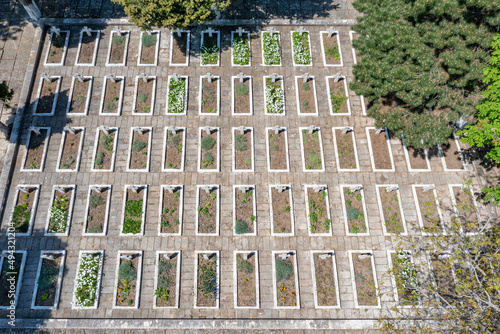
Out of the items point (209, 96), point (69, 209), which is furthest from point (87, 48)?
point (69, 209)

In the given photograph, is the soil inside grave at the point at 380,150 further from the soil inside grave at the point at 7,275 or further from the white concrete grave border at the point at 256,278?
the soil inside grave at the point at 7,275

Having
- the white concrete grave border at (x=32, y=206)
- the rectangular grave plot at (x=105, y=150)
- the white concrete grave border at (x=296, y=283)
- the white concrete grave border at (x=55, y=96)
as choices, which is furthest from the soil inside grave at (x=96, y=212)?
the white concrete grave border at (x=296, y=283)

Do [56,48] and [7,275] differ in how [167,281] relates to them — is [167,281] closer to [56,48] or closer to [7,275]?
[7,275]

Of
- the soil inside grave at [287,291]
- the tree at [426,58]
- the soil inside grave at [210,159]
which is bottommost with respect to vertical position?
the soil inside grave at [287,291]

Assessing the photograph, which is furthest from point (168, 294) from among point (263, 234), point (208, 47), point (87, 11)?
point (87, 11)

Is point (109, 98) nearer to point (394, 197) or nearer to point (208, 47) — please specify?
point (208, 47)
